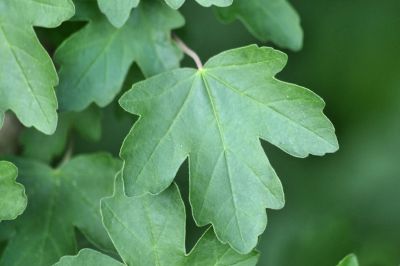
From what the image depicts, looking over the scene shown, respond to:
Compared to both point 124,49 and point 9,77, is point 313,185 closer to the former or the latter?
point 124,49

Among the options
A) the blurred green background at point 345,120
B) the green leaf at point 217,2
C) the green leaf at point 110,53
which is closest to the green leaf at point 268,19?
the green leaf at point 110,53

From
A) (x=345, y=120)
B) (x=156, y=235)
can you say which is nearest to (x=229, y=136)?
(x=156, y=235)

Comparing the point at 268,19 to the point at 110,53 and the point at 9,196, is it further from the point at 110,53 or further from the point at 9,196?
the point at 9,196

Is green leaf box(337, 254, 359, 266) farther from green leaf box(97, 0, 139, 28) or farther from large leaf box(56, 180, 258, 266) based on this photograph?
green leaf box(97, 0, 139, 28)

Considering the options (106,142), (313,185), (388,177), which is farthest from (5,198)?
(388,177)

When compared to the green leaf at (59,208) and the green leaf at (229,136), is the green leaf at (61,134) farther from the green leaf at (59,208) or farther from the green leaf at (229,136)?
the green leaf at (229,136)

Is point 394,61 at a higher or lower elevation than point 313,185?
higher
